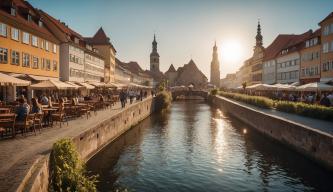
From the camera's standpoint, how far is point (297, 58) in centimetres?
6000

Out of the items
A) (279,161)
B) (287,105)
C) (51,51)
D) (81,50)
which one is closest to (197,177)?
(279,161)

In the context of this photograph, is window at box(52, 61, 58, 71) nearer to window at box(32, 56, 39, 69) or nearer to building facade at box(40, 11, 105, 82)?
building facade at box(40, 11, 105, 82)

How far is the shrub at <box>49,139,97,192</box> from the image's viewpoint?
8.74 metres

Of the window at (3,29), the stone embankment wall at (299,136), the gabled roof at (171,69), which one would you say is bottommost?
the stone embankment wall at (299,136)

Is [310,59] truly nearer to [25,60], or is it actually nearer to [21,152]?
[25,60]

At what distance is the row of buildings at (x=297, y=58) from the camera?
47.0 meters

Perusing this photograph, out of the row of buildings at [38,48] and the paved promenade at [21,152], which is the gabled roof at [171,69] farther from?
the paved promenade at [21,152]

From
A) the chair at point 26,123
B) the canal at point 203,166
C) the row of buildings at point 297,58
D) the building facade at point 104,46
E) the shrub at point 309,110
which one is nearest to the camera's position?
the canal at point 203,166

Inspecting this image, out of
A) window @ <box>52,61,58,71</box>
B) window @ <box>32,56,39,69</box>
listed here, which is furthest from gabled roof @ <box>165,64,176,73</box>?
window @ <box>32,56,39,69</box>

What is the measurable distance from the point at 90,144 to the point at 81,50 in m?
42.7

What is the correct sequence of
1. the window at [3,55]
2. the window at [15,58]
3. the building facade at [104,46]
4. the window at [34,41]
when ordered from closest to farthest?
1. the window at [3,55]
2. the window at [15,58]
3. the window at [34,41]
4. the building facade at [104,46]

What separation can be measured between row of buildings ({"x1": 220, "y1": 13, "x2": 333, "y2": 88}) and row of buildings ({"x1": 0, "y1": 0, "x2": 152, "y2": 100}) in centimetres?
3808

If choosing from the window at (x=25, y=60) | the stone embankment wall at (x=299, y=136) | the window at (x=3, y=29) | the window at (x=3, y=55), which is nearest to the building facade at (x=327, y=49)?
the stone embankment wall at (x=299, y=136)

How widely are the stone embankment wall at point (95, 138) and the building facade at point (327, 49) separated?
2813cm
